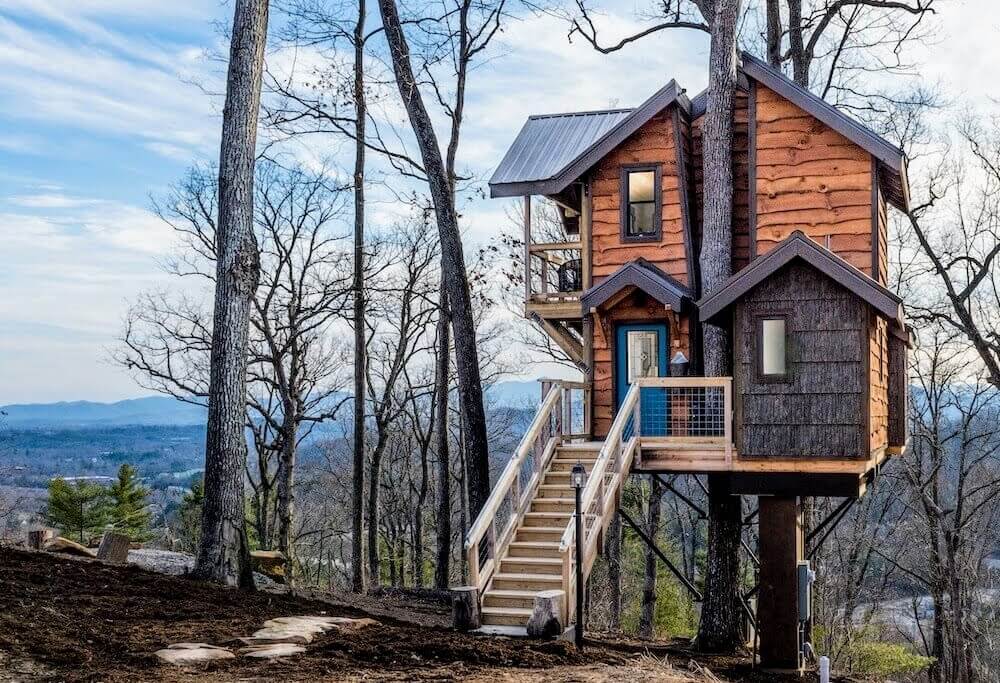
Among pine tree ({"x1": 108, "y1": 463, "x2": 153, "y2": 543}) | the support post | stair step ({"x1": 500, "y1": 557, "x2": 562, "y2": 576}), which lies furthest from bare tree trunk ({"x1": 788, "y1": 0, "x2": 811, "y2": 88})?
pine tree ({"x1": 108, "y1": 463, "x2": 153, "y2": 543})

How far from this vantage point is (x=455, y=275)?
Answer: 17.9m

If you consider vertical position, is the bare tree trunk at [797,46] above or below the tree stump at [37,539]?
above

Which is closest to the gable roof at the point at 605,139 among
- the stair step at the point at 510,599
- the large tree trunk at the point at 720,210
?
the large tree trunk at the point at 720,210

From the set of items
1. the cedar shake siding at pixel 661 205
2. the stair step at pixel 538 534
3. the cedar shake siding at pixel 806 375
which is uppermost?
the cedar shake siding at pixel 661 205

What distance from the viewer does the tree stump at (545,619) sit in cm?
1145

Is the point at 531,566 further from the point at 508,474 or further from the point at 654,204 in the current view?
the point at 654,204

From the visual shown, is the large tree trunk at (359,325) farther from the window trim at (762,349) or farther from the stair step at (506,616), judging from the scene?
the window trim at (762,349)

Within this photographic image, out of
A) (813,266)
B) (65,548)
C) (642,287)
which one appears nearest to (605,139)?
(642,287)

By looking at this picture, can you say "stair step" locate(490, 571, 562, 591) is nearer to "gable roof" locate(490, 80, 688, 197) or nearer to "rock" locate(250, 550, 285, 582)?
"rock" locate(250, 550, 285, 582)

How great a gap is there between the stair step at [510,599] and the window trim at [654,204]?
24.3ft

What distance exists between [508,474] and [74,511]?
38.3 metres

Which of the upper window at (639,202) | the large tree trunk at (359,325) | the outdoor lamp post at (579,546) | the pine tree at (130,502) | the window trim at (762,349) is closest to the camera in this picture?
the outdoor lamp post at (579,546)

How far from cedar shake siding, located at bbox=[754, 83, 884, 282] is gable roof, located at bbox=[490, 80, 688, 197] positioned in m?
1.91

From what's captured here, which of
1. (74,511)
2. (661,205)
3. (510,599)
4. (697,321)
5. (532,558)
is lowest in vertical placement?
(74,511)
